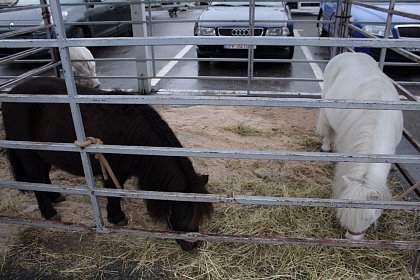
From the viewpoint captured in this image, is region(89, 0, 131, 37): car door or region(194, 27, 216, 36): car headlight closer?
region(194, 27, 216, 36): car headlight

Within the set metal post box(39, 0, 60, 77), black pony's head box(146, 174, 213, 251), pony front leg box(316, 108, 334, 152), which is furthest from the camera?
metal post box(39, 0, 60, 77)

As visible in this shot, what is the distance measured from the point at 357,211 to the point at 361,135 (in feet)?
2.22

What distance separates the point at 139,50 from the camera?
6387mm

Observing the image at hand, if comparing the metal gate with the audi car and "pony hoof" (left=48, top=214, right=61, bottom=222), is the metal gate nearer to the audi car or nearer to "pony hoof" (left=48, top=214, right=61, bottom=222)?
"pony hoof" (left=48, top=214, right=61, bottom=222)

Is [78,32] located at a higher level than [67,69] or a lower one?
lower

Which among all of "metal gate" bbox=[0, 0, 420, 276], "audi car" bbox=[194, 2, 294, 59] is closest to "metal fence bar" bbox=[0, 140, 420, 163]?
"metal gate" bbox=[0, 0, 420, 276]

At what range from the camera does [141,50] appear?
6375mm

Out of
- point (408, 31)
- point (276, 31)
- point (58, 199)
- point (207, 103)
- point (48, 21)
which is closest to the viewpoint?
point (207, 103)

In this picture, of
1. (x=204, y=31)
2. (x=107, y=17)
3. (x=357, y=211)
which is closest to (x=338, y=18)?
(x=204, y=31)

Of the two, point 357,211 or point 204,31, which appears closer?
point 357,211

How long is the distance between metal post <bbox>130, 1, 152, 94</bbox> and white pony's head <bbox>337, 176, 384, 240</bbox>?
4.65 meters

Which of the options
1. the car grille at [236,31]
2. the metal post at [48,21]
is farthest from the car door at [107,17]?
the metal post at [48,21]

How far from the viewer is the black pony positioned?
258 cm

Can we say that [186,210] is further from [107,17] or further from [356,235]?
[107,17]
